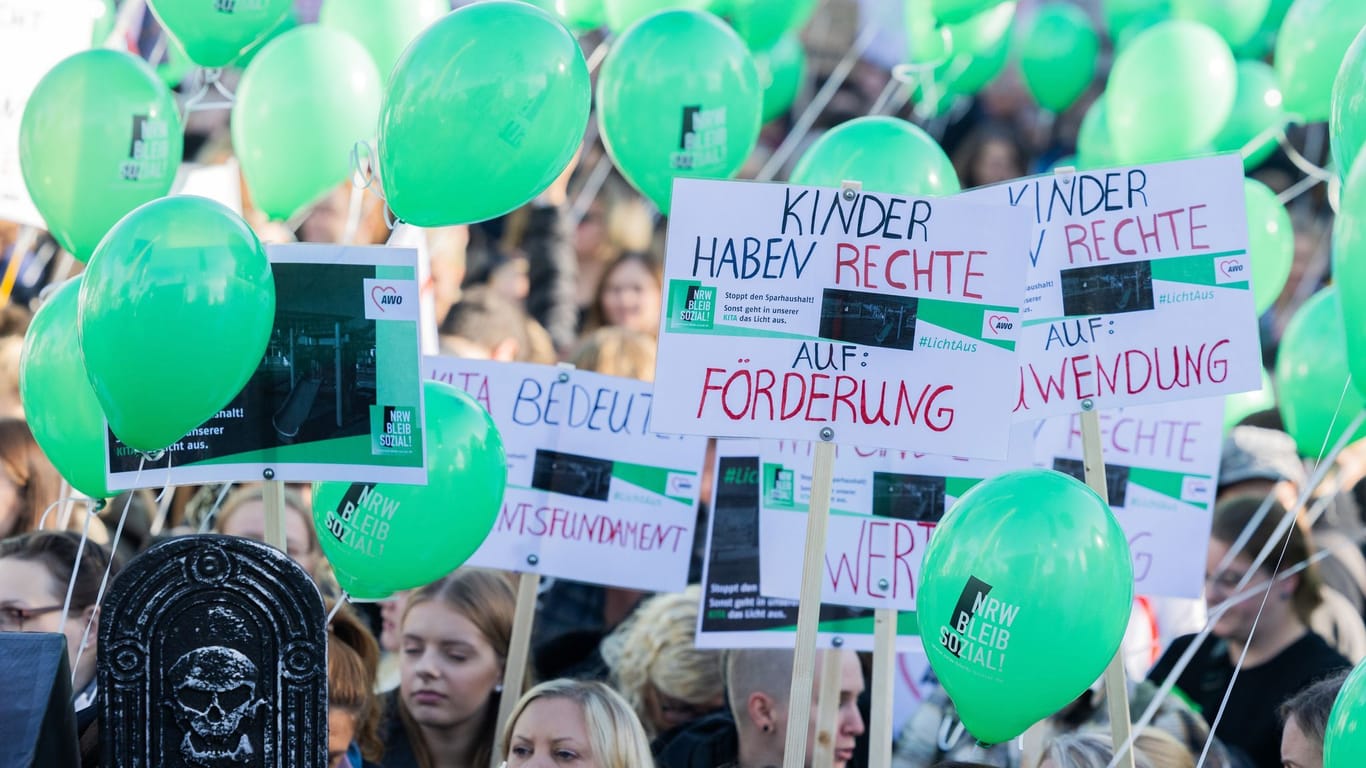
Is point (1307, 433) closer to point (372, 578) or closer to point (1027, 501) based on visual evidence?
point (1027, 501)

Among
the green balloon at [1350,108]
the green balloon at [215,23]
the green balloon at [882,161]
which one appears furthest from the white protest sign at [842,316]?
the green balloon at [215,23]

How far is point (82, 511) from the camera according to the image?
479cm

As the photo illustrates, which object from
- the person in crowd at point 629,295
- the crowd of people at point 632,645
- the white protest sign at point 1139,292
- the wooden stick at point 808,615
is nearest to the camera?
the wooden stick at point 808,615

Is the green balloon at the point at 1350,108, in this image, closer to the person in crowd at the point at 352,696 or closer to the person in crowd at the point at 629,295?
the person in crowd at the point at 352,696

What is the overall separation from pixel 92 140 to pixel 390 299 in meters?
1.18

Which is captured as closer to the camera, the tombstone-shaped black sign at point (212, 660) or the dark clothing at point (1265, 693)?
the tombstone-shaped black sign at point (212, 660)

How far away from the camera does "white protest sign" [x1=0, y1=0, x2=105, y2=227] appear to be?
4.57 metres

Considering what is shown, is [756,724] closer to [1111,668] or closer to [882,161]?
[1111,668]

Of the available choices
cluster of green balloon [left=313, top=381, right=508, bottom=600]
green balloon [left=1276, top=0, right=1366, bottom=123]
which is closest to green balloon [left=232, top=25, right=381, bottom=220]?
cluster of green balloon [left=313, top=381, right=508, bottom=600]

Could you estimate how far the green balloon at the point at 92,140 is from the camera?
13.1ft

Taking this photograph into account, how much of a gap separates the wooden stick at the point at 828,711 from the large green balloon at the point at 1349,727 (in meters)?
1.18

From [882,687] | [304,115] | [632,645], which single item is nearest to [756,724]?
[632,645]

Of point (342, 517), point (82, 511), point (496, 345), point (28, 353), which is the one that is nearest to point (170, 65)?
point (496, 345)

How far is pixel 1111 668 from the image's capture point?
341 centimetres
